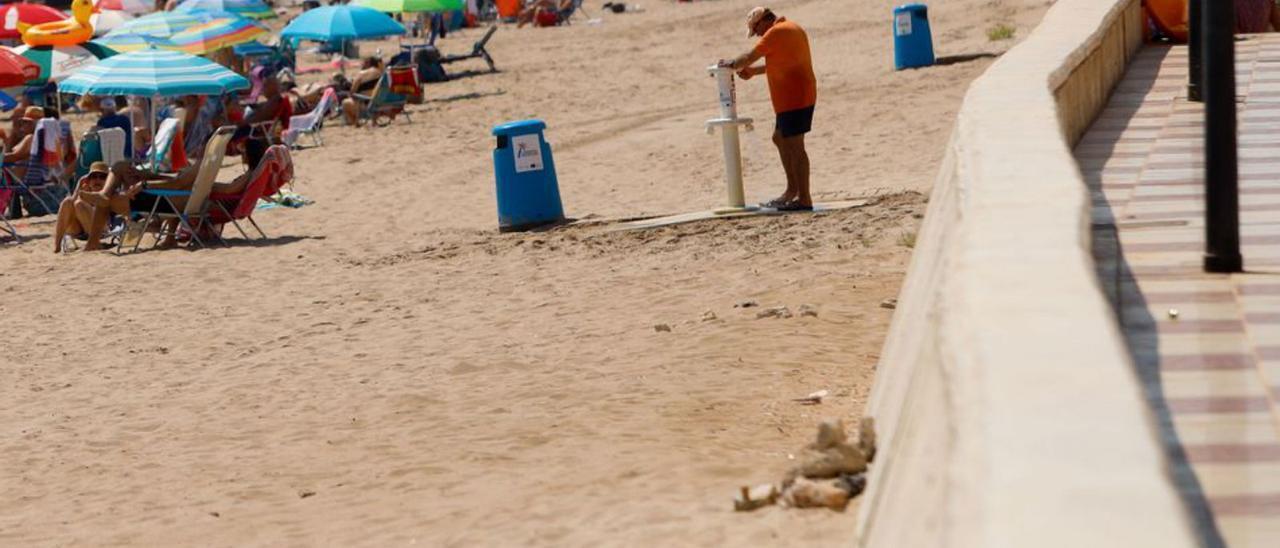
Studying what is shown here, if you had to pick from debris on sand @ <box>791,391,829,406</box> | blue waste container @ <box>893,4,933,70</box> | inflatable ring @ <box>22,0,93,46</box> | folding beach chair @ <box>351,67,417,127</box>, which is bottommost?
folding beach chair @ <box>351,67,417,127</box>

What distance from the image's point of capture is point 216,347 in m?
9.55

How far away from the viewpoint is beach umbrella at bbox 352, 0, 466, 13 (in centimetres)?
2614

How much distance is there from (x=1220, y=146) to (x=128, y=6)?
2950 cm

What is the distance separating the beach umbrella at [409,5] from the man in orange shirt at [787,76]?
48.3 feet

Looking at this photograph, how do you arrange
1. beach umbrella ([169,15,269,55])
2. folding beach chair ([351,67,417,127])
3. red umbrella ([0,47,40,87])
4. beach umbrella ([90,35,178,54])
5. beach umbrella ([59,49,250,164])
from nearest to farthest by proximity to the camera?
1. beach umbrella ([59,49,250,164])
2. red umbrella ([0,47,40,87])
3. beach umbrella ([169,15,269,55])
4. folding beach chair ([351,67,417,127])
5. beach umbrella ([90,35,178,54])

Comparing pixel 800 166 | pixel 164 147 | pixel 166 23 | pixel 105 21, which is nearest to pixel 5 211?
pixel 164 147

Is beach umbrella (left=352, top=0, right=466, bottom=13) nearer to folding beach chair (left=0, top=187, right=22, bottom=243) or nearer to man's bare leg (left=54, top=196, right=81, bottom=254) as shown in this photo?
folding beach chair (left=0, top=187, right=22, bottom=243)

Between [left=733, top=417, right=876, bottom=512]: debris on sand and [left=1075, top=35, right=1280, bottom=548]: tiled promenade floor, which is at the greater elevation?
[left=1075, top=35, right=1280, bottom=548]: tiled promenade floor

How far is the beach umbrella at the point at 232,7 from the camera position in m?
27.2

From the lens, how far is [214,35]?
22453 millimetres

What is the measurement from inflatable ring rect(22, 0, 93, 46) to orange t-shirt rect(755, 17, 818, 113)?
48.4ft

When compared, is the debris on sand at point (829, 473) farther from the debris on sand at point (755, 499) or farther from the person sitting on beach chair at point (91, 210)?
the person sitting on beach chair at point (91, 210)

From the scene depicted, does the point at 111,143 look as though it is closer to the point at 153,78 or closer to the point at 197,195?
the point at 153,78

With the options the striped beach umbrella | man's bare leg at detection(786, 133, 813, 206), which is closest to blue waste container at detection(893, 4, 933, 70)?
the striped beach umbrella
